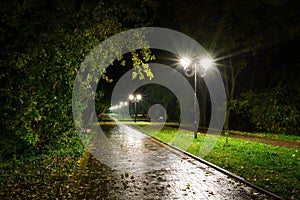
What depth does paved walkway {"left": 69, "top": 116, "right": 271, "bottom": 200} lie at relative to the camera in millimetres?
6812

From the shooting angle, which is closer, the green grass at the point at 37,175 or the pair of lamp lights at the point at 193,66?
the green grass at the point at 37,175

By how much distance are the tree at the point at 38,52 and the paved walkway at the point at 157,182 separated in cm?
208

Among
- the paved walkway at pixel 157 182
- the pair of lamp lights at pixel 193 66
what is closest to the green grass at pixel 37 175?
the paved walkway at pixel 157 182

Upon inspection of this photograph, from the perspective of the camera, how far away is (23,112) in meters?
7.43

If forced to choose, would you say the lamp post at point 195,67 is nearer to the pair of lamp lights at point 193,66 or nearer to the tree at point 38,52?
the pair of lamp lights at point 193,66

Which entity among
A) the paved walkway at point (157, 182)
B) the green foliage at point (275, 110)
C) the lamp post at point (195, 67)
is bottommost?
the paved walkway at point (157, 182)

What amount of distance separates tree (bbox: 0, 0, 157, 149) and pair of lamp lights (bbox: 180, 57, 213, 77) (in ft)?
29.3

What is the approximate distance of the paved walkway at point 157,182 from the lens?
6.81 meters

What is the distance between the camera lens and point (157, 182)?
8.01 m

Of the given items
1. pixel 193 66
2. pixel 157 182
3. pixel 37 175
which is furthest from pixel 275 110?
pixel 37 175

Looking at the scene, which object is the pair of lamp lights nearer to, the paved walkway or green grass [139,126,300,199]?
green grass [139,126,300,199]

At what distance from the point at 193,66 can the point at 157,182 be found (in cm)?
1237

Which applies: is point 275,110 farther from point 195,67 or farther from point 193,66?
Answer: point 195,67

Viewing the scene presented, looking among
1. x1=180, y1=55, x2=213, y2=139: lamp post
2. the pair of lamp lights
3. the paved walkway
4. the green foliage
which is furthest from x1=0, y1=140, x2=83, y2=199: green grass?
A: the green foliage
